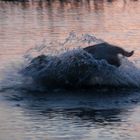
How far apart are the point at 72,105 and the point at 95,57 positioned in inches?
98.0

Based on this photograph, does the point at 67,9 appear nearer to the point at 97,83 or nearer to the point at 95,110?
the point at 97,83

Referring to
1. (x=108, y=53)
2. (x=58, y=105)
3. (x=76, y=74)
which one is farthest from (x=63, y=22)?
(x=58, y=105)

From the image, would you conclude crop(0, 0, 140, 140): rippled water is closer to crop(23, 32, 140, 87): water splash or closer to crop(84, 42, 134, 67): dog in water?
crop(23, 32, 140, 87): water splash

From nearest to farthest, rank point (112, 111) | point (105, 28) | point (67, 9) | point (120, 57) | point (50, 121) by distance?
point (50, 121) < point (112, 111) < point (120, 57) < point (105, 28) < point (67, 9)

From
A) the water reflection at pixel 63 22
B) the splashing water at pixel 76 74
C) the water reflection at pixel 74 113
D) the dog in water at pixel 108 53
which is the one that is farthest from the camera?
the water reflection at pixel 63 22

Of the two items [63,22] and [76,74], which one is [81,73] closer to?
[76,74]

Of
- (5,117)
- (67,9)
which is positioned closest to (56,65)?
(5,117)

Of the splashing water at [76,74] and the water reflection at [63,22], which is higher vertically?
the water reflection at [63,22]

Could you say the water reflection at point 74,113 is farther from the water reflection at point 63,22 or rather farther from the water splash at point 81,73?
the water reflection at point 63,22

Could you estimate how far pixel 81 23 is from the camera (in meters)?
26.9

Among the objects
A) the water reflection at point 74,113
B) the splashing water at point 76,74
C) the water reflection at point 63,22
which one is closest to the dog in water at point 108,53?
the splashing water at point 76,74

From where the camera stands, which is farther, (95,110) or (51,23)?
(51,23)

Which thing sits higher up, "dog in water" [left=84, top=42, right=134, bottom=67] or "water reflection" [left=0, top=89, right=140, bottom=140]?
"dog in water" [left=84, top=42, right=134, bottom=67]

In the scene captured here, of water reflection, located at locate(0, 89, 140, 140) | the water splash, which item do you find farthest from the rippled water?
the water splash
